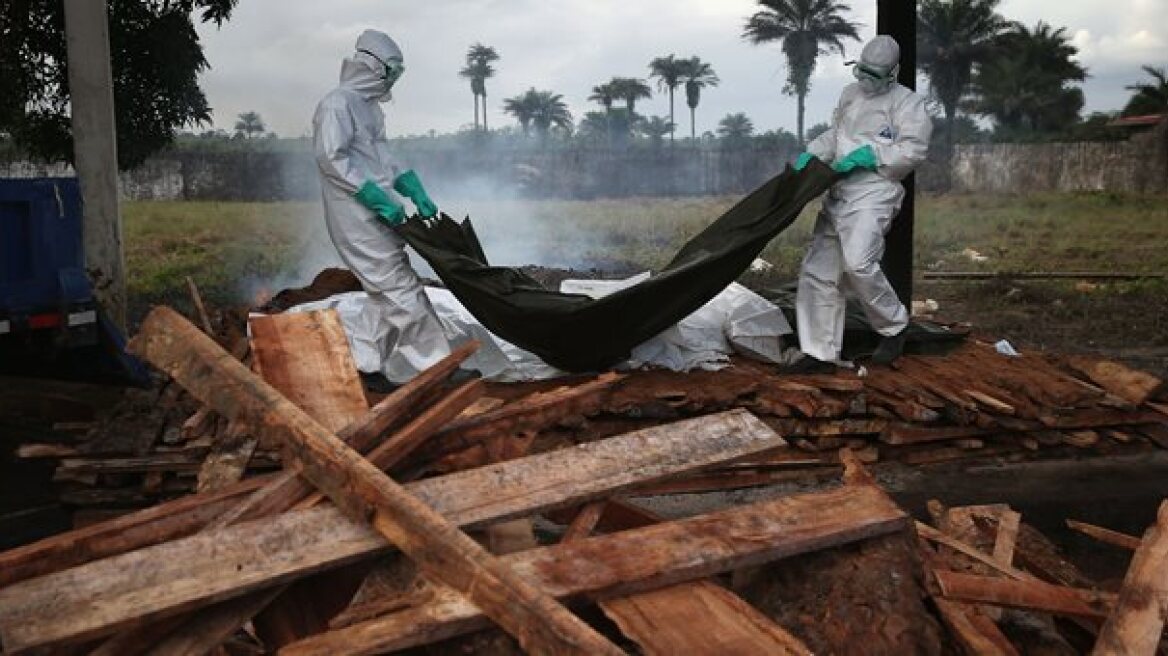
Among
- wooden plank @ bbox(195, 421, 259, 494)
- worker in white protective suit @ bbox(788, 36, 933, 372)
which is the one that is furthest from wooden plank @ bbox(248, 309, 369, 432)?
worker in white protective suit @ bbox(788, 36, 933, 372)

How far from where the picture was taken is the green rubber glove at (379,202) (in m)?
5.87

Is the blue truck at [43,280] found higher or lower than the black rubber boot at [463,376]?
higher

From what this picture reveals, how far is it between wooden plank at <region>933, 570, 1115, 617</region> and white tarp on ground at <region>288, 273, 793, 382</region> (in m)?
3.15

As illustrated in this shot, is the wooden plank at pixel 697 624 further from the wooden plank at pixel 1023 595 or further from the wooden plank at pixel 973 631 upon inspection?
the wooden plank at pixel 1023 595

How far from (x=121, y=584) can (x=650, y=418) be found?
346 centimetres

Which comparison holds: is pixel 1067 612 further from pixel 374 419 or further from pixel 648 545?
pixel 374 419

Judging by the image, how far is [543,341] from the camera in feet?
19.0

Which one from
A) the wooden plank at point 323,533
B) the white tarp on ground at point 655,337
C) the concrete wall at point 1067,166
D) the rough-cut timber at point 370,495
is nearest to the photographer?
the rough-cut timber at point 370,495

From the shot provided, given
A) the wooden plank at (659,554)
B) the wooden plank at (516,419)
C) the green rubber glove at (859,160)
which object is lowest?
the wooden plank at (659,554)

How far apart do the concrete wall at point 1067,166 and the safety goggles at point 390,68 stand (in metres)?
26.1

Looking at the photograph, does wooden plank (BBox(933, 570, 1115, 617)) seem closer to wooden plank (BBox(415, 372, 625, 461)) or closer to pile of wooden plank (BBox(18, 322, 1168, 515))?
wooden plank (BBox(415, 372, 625, 461))

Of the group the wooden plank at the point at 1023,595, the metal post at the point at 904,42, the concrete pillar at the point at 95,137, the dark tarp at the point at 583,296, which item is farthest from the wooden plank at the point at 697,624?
the concrete pillar at the point at 95,137

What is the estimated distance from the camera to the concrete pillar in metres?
7.43

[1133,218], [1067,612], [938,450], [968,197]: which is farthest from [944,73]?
[1067,612]
